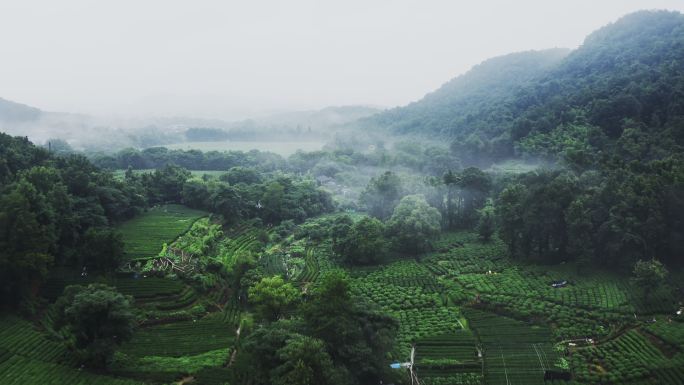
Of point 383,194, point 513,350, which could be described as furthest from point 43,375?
point 383,194

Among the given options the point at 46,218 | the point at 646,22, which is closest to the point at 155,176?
the point at 46,218

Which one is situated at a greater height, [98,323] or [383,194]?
[383,194]

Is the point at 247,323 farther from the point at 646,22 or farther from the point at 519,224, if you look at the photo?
the point at 646,22

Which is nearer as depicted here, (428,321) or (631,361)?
(631,361)

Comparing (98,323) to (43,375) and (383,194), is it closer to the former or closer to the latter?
(43,375)

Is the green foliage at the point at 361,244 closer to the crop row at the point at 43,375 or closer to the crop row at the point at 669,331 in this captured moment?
the crop row at the point at 669,331

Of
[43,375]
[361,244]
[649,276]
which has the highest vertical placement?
[649,276]

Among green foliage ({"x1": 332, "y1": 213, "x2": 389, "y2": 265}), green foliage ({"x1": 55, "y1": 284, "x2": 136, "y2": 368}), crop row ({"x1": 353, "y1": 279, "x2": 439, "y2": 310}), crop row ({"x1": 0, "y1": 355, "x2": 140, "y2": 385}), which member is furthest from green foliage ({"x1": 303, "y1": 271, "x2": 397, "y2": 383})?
green foliage ({"x1": 332, "y1": 213, "x2": 389, "y2": 265})
